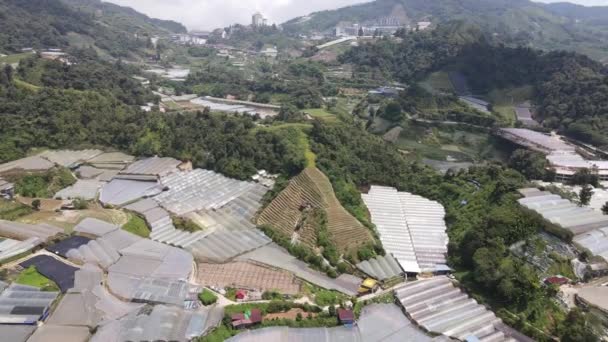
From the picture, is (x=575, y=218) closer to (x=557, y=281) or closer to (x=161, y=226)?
(x=557, y=281)

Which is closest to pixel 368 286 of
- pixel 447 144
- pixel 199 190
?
pixel 199 190

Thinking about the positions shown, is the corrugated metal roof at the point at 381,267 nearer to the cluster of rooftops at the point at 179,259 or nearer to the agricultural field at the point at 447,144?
the cluster of rooftops at the point at 179,259

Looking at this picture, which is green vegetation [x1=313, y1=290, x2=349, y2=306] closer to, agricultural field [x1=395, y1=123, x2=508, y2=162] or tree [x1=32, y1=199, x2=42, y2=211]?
tree [x1=32, y1=199, x2=42, y2=211]

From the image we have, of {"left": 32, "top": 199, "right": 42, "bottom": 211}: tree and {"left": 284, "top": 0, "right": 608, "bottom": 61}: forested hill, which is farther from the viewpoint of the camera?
{"left": 284, "top": 0, "right": 608, "bottom": 61}: forested hill

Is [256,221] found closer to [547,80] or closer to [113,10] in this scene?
[547,80]

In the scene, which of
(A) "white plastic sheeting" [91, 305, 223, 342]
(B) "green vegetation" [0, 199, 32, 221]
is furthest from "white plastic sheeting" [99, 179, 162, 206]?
(A) "white plastic sheeting" [91, 305, 223, 342]

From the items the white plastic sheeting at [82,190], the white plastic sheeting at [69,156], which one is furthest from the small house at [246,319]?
the white plastic sheeting at [69,156]
